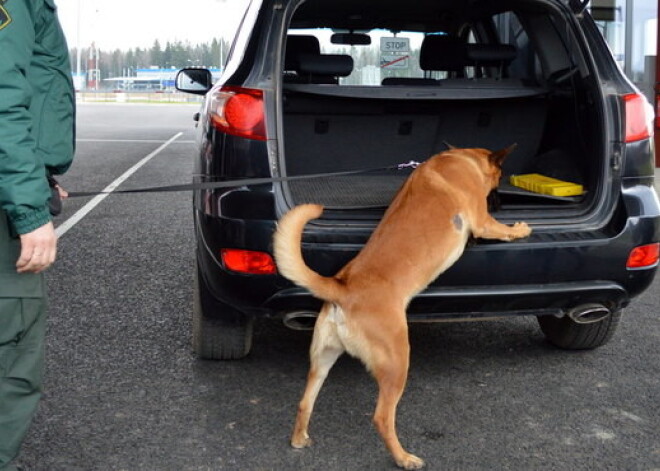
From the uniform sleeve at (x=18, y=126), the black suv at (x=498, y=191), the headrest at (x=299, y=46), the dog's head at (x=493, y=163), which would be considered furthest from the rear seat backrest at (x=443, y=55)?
the uniform sleeve at (x=18, y=126)

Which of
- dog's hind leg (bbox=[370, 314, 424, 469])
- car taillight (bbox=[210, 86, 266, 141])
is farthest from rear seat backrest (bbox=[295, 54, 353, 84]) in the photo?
dog's hind leg (bbox=[370, 314, 424, 469])

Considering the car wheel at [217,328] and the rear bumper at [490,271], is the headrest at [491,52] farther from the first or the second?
the car wheel at [217,328]

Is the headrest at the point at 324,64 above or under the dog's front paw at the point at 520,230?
above

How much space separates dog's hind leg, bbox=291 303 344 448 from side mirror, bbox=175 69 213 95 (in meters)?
2.58

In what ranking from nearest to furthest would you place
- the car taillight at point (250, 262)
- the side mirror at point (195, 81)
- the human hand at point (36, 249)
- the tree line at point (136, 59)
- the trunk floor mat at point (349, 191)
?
the human hand at point (36, 249) → the car taillight at point (250, 262) → the trunk floor mat at point (349, 191) → the side mirror at point (195, 81) → the tree line at point (136, 59)

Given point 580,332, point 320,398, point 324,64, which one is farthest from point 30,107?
point 580,332

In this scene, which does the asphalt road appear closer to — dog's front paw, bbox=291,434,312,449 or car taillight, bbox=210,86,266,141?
dog's front paw, bbox=291,434,312,449

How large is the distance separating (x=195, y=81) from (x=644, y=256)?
2955 mm

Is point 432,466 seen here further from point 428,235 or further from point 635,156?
A: point 635,156

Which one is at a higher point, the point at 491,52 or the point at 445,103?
the point at 491,52

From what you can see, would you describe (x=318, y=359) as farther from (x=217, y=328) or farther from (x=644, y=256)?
(x=644, y=256)

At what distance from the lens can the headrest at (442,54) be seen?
5441mm

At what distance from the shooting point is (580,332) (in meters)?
4.22

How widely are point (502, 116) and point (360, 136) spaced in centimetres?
84
